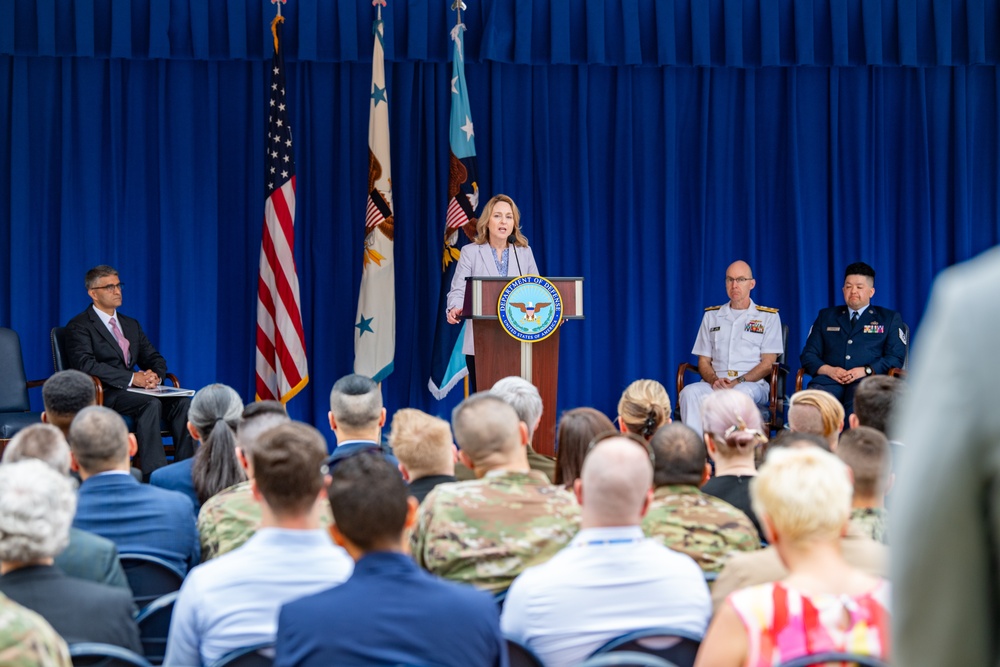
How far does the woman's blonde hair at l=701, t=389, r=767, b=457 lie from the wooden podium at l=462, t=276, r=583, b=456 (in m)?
2.19

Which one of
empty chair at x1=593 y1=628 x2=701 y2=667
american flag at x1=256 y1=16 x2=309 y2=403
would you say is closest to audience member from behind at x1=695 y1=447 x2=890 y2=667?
empty chair at x1=593 y1=628 x2=701 y2=667

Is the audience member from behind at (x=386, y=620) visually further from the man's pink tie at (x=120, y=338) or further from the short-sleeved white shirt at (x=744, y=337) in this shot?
the short-sleeved white shirt at (x=744, y=337)

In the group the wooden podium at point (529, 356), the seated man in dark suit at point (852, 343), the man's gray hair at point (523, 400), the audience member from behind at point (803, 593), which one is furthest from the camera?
the seated man in dark suit at point (852, 343)

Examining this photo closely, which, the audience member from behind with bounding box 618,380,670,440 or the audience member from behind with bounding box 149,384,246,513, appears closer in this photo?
the audience member from behind with bounding box 149,384,246,513

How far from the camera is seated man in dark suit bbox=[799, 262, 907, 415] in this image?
23.5 ft

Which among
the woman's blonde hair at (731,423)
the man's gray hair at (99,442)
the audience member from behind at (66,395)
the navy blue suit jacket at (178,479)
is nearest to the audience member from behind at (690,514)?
the woman's blonde hair at (731,423)

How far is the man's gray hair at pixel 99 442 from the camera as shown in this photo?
3.07 metres

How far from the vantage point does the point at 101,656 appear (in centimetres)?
208

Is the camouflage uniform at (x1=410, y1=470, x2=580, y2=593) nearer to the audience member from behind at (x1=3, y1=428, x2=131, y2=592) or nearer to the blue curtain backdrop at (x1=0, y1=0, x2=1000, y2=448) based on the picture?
the audience member from behind at (x1=3, y1=428, x2=131, y2=592)

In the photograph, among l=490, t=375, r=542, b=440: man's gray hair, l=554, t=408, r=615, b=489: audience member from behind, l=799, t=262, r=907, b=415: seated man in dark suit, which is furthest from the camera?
l=799, t=262, r=907, b=415: seated man in dark suit

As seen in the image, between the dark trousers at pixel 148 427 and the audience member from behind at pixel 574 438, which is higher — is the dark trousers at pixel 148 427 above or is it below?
below

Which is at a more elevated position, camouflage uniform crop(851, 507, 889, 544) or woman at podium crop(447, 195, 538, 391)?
woman at podium crop(447, 195, 538, 391)

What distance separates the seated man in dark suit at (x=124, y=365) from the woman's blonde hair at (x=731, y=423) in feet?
12.3

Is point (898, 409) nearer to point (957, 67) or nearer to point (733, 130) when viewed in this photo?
point (733, 130)
